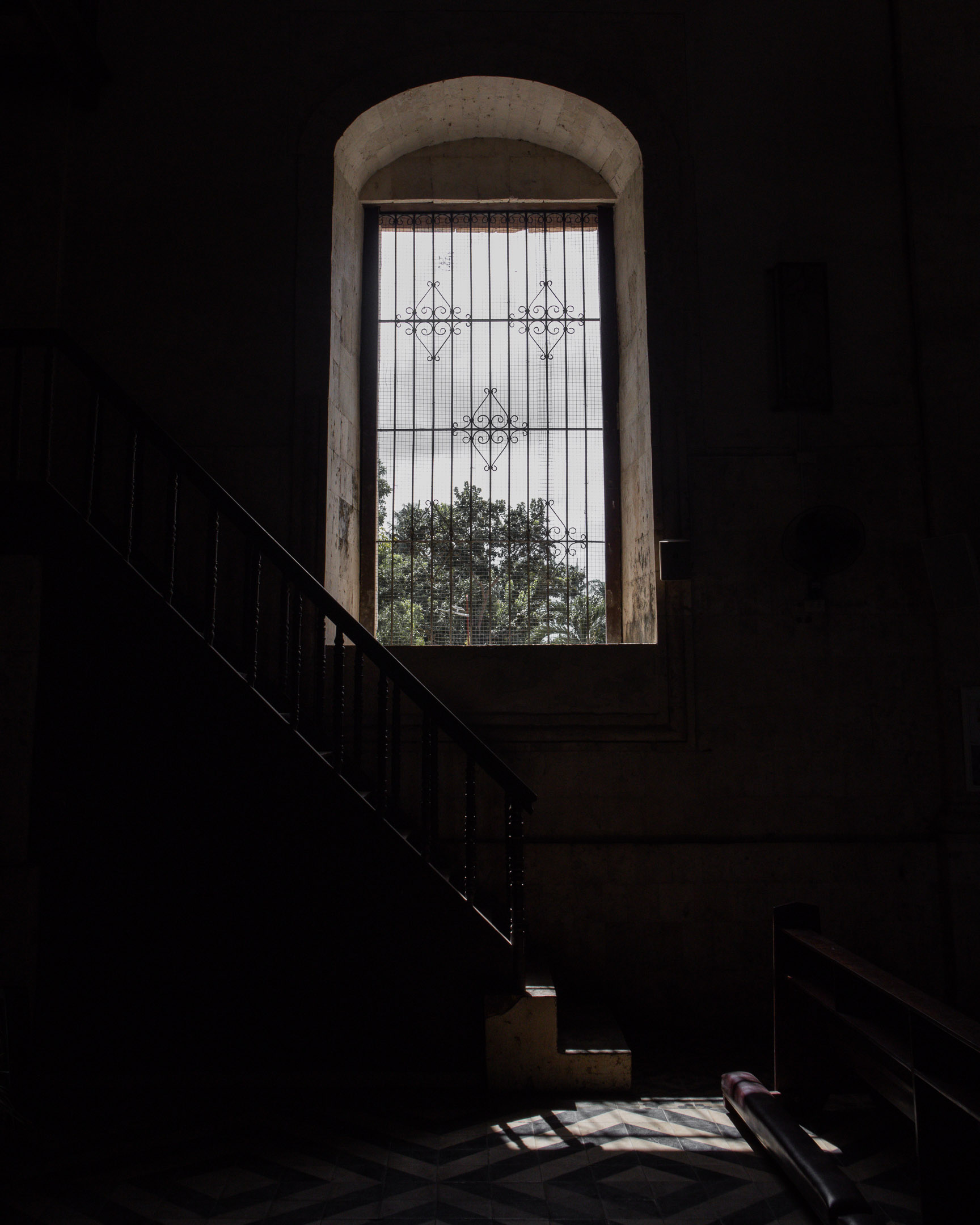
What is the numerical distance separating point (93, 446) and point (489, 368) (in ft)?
9.56

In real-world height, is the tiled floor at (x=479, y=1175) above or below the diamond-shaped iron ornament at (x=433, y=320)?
below

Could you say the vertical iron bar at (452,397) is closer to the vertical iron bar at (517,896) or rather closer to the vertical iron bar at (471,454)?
the vertical iron bar at (471,454)

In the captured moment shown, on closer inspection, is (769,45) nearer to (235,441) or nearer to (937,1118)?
(235,441)

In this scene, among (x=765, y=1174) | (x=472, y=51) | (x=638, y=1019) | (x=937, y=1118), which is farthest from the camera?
(x=472, y=51)

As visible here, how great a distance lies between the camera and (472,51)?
5.82 metres

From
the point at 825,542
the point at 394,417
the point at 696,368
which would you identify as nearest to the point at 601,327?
the point at 696,368

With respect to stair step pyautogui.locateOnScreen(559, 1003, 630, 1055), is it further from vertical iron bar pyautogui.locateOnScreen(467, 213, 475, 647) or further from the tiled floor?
vertical iron bar pyautogui.locateOnScreen(467, 213, 475, 647)

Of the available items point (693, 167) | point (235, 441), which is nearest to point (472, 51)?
point (693, 167)

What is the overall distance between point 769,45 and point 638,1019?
6412 mm

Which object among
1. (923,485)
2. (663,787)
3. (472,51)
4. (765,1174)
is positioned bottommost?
(765,1174)

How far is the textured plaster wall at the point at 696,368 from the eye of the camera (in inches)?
204

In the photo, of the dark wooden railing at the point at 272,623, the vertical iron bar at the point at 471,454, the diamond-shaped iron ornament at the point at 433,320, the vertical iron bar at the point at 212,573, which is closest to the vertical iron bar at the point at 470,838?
the dark wooden railing at the point at 272,623

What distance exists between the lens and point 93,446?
14.1 ft

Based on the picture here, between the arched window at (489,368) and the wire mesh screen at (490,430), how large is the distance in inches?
0.5
